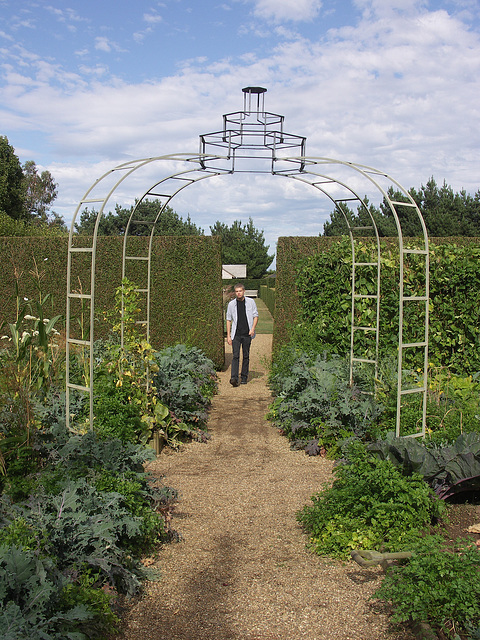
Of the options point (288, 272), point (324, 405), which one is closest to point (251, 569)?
point (324, 405)

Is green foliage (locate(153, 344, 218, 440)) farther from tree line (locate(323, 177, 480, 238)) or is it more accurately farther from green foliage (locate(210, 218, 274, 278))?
green foliage (locate(210, 218, 274, 278))

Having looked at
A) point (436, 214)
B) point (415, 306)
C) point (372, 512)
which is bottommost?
point (372, 512)

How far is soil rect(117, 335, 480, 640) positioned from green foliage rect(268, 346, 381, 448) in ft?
1.11

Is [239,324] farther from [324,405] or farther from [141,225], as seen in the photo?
[141,225]

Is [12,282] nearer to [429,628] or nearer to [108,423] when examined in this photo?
[108,423]

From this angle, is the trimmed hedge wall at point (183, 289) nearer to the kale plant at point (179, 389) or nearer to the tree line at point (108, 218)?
the kale plant at point (179, 389)

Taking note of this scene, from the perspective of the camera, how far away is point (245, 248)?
120ft

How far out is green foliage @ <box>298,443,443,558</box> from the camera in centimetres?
317

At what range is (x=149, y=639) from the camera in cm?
246

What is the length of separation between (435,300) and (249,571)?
447cm

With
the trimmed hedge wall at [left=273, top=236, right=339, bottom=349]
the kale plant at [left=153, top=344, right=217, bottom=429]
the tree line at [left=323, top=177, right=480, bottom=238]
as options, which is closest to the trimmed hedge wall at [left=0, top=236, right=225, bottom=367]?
the trimmed hedge wall at [left=273, top=236, right=339, bottom=349]

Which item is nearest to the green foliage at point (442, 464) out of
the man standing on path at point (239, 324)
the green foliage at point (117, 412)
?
the green foliage at point (117, 412)

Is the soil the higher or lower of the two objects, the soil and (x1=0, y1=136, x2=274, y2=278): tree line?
the lower

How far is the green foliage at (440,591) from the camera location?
7.52 feet
